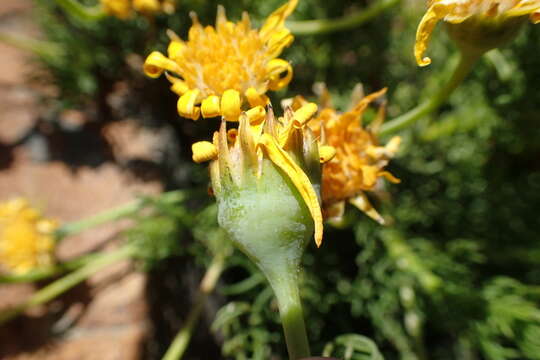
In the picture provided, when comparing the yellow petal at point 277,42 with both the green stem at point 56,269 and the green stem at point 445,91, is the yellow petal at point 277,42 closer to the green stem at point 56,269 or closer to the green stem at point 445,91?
the green stem at point 445,91

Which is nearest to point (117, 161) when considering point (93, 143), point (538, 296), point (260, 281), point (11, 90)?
point (93, 143)

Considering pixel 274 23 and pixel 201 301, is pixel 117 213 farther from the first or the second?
pixel 274 23

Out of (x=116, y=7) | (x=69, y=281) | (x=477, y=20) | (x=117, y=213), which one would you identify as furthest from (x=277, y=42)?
(x=69, y=281)

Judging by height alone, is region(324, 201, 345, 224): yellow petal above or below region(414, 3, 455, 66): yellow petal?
below

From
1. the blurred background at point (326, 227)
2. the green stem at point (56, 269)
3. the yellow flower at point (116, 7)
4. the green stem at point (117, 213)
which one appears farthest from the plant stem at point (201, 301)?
the yellow flower at point (116, 7)

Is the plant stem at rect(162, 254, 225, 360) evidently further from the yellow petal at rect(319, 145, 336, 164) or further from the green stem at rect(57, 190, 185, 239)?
the yellow petal at rect(319, 145, 336, 164)

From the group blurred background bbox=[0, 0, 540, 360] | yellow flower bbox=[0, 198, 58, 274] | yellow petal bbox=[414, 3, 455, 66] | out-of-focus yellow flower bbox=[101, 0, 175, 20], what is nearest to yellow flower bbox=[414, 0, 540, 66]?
yellow petal bbox=[414, 3, 455, 66]
